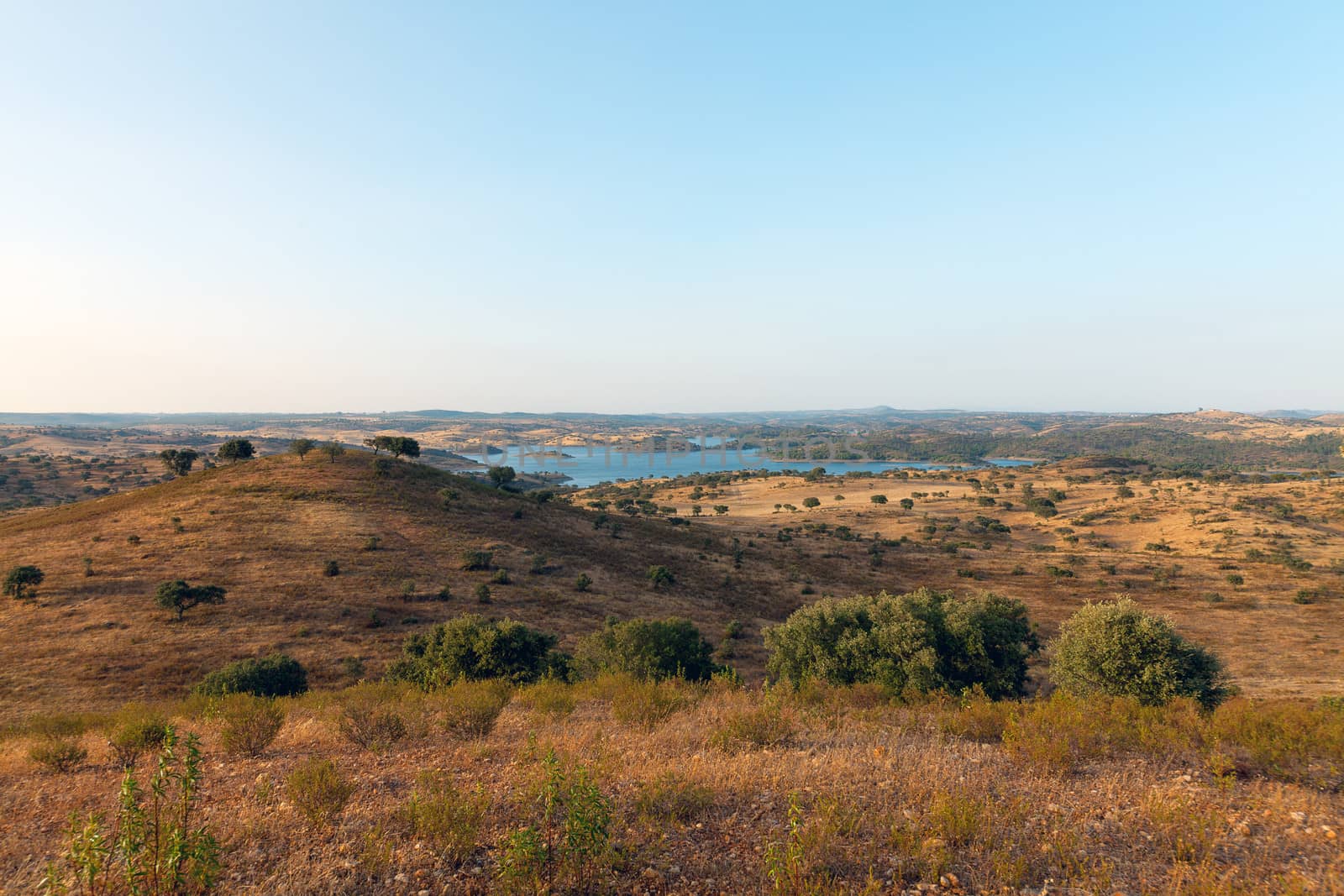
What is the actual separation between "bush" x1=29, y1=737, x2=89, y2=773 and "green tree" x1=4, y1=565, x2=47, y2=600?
30.3m

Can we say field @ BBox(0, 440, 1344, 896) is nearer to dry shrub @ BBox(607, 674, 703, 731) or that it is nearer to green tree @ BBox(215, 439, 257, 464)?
dry shrub @ BBox(607, 674, 703, 731)

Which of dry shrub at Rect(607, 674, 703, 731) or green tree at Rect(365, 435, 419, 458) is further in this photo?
green tree at Rect(365, 435, 419, 458)

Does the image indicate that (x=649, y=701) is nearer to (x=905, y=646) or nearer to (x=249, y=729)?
(x=249, y=729)

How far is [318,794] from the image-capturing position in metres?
7.42

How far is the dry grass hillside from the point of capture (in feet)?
81.3

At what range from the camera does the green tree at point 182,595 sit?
28.6 metres

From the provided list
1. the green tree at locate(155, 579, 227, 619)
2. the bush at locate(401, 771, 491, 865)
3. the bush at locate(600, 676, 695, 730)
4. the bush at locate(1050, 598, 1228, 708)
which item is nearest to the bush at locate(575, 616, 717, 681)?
the bush at locate(600, 676, 695, 730)

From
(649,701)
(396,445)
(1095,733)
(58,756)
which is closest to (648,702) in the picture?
(649,701)

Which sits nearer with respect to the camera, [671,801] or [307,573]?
[671,801]

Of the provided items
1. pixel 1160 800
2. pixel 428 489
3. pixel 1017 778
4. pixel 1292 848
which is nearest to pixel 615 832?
pixel 1017 778

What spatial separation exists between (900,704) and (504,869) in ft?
36.1

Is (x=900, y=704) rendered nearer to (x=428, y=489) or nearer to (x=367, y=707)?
(x=367, y=707)

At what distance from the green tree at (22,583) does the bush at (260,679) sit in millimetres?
18631

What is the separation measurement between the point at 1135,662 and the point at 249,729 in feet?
75.9
